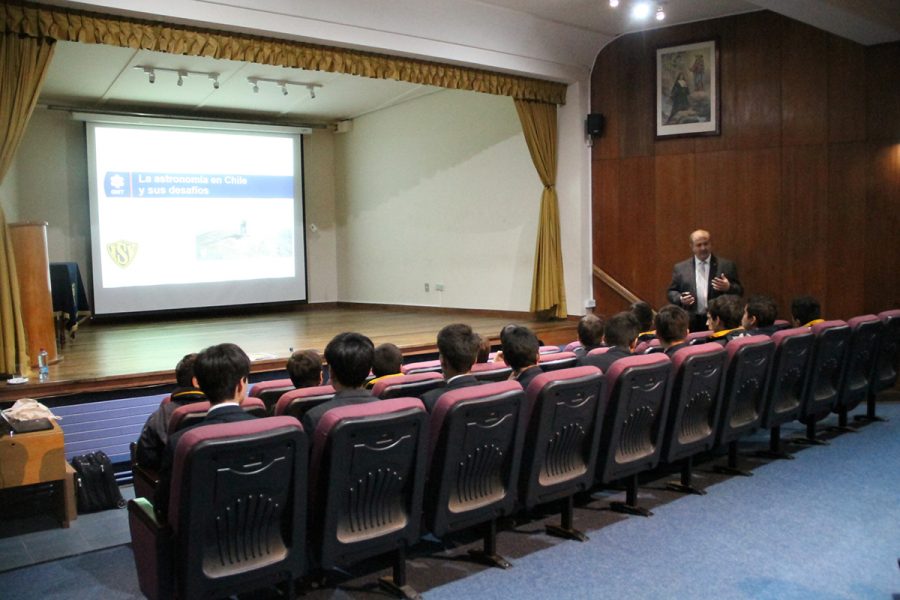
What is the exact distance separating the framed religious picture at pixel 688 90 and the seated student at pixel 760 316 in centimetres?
272

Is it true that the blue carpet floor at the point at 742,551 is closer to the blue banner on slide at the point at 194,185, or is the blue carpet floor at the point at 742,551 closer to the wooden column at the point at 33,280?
the wooden column at the point at 33,280

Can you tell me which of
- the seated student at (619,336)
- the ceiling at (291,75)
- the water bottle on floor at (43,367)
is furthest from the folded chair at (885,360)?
the water bottle on floor at (43,367)

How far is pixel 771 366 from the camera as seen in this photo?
409 centimetres

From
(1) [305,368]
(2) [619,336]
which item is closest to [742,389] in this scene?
(2) [619,336]

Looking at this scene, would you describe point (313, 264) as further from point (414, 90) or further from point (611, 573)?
point (611, 573)

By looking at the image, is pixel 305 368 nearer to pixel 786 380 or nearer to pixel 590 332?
pixel 590 332

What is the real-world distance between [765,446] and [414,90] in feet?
20.0

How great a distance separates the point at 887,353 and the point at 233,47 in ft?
16.7

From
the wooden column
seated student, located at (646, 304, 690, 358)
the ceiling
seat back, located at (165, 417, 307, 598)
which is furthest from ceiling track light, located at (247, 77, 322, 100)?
seat back, located at (165, 417, 307, 598)

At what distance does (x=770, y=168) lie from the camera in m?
6.68

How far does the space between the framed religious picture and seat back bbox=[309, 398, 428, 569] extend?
5.47 m

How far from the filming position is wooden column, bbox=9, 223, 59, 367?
4.87m

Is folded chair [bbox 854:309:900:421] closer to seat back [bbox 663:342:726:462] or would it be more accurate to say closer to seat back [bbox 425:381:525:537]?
seat back [bbox 663:342:726:462]

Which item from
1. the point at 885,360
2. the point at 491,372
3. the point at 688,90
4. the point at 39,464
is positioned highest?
the point at 688,90
